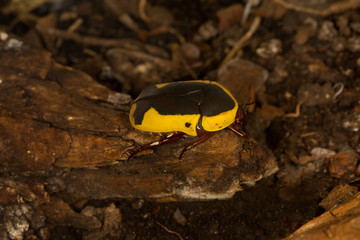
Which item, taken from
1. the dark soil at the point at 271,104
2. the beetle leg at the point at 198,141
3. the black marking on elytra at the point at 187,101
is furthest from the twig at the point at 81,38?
the beetle leg at the point at 198,141

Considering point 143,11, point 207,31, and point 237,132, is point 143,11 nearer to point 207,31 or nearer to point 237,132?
point 207,31

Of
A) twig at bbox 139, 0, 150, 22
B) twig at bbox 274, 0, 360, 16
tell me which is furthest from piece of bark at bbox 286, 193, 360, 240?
twig at bbox 139, 0, 150, 22

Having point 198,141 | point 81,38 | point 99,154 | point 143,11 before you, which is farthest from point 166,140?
point 143,11

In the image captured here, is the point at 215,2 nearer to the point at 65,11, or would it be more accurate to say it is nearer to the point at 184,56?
the point at 184,56

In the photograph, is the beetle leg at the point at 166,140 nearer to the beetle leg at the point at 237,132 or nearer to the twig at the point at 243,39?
the beetle leg at the point at 237,132

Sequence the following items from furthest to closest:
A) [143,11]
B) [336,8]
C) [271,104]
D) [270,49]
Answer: [143,11], [336,8], [270,49], [271,104]

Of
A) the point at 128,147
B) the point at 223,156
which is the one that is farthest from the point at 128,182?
the point at 223,156

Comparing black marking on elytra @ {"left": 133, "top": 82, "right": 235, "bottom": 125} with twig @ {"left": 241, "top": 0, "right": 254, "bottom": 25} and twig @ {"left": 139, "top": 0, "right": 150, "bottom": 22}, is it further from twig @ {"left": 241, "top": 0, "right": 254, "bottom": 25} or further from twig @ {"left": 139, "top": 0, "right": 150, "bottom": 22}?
twig @ {"left": 139, "top": 0, "right": 150, "bottom": 22}
